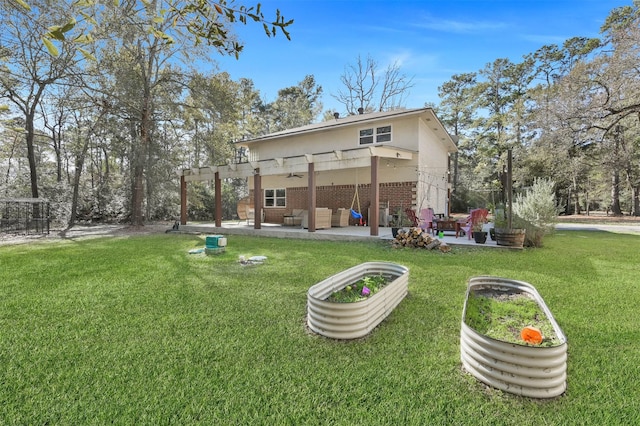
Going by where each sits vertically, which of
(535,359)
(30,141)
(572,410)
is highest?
(30,141)

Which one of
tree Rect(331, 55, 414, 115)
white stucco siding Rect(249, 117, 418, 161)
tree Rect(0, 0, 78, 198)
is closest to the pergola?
white stucco siding Rect(249, 117, 418, 161)

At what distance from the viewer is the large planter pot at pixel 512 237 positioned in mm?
7314

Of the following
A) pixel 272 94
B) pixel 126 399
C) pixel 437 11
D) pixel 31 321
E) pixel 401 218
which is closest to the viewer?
pixel 126 399

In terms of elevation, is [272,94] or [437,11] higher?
[272,94]

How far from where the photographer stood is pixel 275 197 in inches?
646

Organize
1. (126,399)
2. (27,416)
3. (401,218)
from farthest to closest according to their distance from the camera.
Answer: (401,218) < (126,399) < (27,416)

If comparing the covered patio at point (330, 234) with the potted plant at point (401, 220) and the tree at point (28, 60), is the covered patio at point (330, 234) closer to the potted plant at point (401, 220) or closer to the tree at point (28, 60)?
the potted plant at point (401, 220)

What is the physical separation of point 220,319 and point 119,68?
13.5m

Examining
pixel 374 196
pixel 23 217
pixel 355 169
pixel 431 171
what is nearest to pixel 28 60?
pixel 23 217

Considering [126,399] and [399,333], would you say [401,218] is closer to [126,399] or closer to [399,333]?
[399,333]

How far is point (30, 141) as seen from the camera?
15164 mm

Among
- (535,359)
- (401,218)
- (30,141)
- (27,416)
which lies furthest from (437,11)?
(30,141)

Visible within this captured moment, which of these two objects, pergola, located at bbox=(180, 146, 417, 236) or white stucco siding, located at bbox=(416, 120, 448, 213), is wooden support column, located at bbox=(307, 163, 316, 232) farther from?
white stucco siding, located at bbox=(416, 120, 448, 213)

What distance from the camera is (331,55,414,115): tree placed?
24516 millimetres
